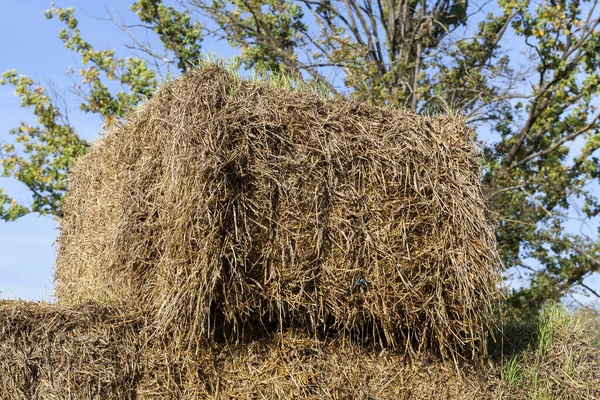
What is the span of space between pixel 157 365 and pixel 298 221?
1497 mm

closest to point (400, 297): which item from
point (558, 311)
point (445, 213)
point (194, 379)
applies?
point (445, 213)

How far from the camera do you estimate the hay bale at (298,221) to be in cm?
500

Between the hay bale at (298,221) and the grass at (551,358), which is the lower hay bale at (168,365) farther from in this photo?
the grass at (551,358)

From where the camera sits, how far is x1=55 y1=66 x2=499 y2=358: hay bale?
5004 mm

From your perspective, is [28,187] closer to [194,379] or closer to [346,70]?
[346,70]

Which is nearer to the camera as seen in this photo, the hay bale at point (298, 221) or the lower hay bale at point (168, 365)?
the lower hay bale at point (168, 365)

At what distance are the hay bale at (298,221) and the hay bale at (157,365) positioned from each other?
17 centimetres

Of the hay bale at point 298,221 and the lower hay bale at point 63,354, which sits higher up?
the hay bale at point 298,221

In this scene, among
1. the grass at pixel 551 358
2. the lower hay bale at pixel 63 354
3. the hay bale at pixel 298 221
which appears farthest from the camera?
the grass at pixel 551 358

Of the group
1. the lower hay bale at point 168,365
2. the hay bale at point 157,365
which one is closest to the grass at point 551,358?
the lower hay bale at point 168,365

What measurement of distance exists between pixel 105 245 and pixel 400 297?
2.86 meters

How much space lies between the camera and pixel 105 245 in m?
6.55

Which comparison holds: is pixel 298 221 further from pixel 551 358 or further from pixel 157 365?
pixel 551 358

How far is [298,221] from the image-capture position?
17.3 feet
